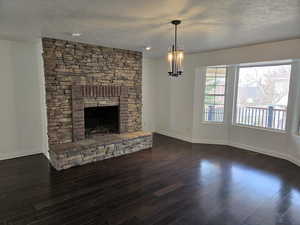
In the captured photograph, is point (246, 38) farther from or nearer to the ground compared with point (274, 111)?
farther from the ground

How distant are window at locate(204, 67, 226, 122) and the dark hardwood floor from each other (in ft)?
4.67

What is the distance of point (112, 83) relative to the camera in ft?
16.1

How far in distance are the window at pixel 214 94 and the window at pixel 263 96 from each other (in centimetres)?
40

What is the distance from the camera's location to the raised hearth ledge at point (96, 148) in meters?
3.80

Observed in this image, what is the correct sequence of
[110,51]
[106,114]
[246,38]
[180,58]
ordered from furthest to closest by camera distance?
[106,114] < [110,51] < [246,38] < [180,58]

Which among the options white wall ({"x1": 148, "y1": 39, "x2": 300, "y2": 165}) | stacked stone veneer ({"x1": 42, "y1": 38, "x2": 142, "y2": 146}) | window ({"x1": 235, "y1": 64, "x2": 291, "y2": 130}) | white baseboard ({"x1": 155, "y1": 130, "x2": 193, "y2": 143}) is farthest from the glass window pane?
stacked stone veneer ({"x1": 42, "y1": 38, "x2": 142, "y2": 146})

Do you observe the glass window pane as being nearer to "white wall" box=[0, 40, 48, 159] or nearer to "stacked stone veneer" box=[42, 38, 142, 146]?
"stacked stone veneer" box=[42, 38, 142, 146]

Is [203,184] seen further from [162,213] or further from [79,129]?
[79,129]

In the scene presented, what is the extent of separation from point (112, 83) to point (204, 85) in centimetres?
252

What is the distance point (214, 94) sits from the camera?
5.45 m

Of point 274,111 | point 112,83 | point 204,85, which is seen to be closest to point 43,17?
point 112,83

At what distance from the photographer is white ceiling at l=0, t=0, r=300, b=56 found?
7.36 ft

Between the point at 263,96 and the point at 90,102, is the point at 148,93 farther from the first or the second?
the point at 263,96

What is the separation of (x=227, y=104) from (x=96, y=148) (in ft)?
11.8
